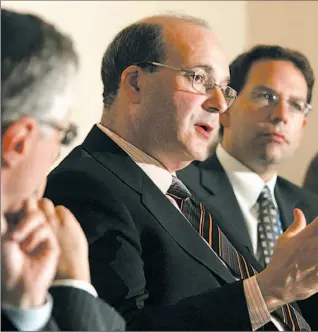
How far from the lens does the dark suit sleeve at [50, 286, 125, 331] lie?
0.91 meters

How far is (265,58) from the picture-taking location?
5.95ft

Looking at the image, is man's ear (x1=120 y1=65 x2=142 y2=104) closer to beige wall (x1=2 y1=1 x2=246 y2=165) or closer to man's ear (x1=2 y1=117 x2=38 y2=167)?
beige wall (x1=2 y1=1 x2=246 y2=165)

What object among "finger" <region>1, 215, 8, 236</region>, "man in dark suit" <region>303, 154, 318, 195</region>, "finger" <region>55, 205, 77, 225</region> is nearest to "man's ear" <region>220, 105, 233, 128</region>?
"man in dark suit" <region>303, 154, 318, 195</region>

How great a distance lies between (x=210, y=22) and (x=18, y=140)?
1.09 m

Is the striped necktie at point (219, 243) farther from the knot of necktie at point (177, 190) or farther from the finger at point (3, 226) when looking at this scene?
the finger at point (3, 226)

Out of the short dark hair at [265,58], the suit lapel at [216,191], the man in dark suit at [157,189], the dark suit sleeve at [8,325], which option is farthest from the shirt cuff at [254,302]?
the short dark hair at [265,58]

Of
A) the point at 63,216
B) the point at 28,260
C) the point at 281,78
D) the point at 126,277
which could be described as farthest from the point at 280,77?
the point at 28,260

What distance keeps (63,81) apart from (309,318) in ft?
2.68

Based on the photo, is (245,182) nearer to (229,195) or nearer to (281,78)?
(229,195)

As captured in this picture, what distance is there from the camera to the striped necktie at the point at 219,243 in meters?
1.28

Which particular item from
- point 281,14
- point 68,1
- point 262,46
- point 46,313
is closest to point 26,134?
point 46,313

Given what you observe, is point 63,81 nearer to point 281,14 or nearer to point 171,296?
point 171,296

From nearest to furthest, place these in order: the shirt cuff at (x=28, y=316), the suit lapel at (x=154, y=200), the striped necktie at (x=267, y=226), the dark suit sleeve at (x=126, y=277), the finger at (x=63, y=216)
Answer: the shirt cuff at (x=28, y=316)
the finger at (x=63, y=216)
the dark suit sleeve at (x=126, y=277)
the suit lapel at (x=154, y=200)
the striped necktie at (x=267, y=226)

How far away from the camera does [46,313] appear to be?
2.76 ft
